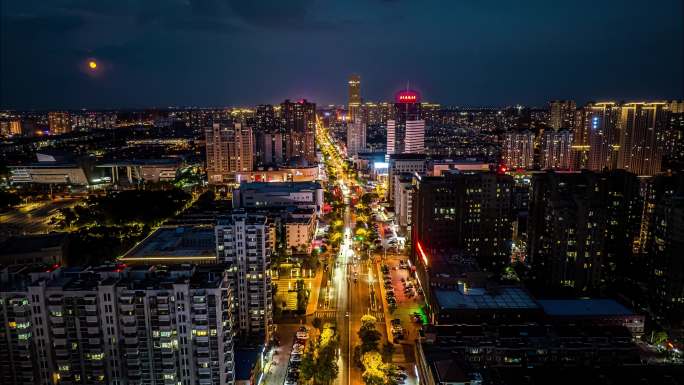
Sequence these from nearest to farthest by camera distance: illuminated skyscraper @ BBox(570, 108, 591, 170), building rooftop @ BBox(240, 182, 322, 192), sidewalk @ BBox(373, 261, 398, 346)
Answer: sidewalk @ BBox(373, 261, 398, 346)
building rooftop @ BBox(240, 182, 322, 192)
illuminated skyscraper @ BBox(570, 108, 591, 170)

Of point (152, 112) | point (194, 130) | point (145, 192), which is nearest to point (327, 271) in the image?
point (145, 192)

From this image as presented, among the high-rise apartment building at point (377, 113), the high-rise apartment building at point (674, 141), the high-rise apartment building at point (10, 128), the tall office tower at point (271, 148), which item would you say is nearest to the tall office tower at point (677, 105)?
the high-rise apartment building at point (674, 141)

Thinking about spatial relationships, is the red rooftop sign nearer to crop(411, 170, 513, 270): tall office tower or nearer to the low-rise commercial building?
the low-rise commercial building

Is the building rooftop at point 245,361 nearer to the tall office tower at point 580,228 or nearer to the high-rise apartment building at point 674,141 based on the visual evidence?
the tall office tower at point 580,228

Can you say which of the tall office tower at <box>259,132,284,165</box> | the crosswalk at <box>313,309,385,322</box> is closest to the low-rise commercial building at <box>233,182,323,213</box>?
the crosswalk at <box>313,309,385,322</box>

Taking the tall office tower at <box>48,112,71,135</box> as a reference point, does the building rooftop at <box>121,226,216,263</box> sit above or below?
below

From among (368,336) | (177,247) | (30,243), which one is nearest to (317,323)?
(368,336)
